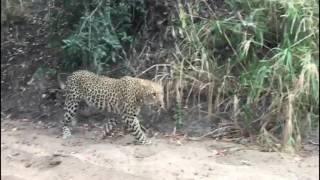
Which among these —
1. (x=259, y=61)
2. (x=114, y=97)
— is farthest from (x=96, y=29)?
Answer: (x=259, y=61)

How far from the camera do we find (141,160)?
21.8ft

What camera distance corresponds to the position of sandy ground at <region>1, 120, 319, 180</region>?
6215mm

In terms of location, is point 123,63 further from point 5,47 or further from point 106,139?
point 5,47

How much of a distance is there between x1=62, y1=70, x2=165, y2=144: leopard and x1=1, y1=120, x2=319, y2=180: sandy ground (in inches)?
8.3

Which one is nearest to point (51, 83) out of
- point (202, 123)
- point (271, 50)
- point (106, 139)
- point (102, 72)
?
point (102, 72)

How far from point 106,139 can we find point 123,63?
1212mm

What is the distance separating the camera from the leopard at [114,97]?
730 cm

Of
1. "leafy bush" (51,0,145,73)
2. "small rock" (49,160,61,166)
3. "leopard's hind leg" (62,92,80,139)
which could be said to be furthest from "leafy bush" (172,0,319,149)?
"small rock" (49,160,61,166)

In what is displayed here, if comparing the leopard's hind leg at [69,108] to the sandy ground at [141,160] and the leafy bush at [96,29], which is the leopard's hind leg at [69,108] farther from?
the leafy bush at [96,29]

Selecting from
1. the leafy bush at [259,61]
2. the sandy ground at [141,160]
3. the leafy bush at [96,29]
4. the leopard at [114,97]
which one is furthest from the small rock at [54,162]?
the leafy bush at [259,61]

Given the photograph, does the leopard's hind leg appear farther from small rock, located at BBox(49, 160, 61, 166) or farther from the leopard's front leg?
small rock, located at BBox(49, 160, 61, 166)

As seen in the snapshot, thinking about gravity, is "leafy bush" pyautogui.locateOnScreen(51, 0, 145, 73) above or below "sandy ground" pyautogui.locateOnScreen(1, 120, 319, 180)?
above

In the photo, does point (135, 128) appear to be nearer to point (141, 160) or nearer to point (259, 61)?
point (141, 160)

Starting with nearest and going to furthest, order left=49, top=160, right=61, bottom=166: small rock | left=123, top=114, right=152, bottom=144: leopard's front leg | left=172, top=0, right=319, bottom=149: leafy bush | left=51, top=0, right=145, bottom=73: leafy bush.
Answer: left=49, top=160, right=61, bottom=166: small rock, left=172, top=0, right=319, bottom=149: leafy bush, left=123, top=114, right=152, bottom=144: leopard's front leg, left=51, top=0, right=145, bottom=73: leafy bush
